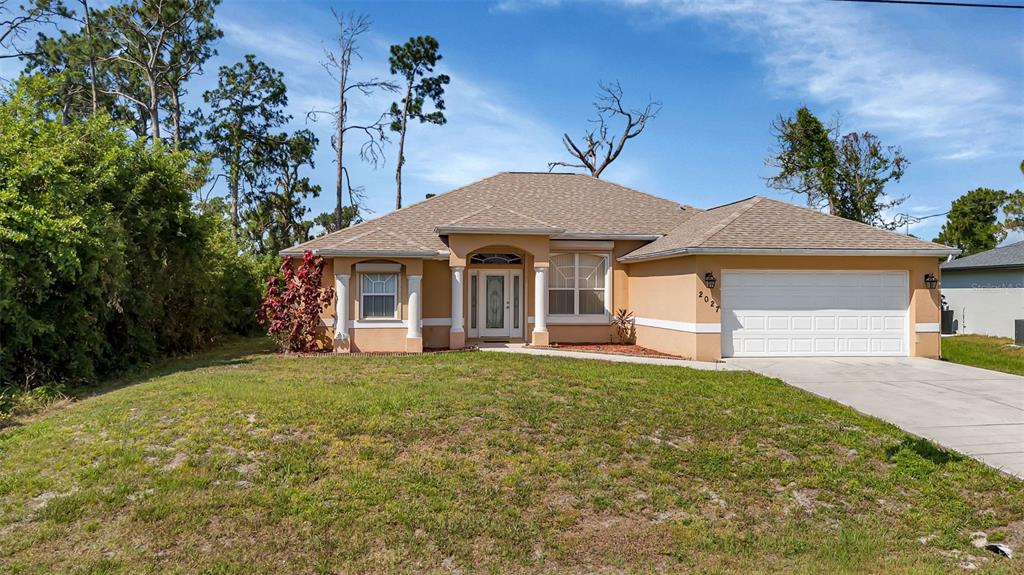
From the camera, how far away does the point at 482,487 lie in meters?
5.45

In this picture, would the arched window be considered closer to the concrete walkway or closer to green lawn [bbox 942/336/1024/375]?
the concrete walkway

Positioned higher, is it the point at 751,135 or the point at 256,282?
the point at 751,135

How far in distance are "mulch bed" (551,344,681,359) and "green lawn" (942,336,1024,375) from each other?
7.44 meters

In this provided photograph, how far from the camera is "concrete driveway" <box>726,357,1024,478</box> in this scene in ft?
22.3

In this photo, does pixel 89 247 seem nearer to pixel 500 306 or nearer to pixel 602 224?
pixel 500 306

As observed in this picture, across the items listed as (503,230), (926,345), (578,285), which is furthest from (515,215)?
(926,345)

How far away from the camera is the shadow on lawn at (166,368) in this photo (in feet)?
27.1

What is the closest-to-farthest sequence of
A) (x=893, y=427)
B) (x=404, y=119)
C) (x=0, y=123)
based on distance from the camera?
(x=893, y=427) → (x=0, y=123) → (x=404, y=119)

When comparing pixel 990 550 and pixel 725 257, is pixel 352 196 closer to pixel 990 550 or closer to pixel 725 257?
pixel 725 257

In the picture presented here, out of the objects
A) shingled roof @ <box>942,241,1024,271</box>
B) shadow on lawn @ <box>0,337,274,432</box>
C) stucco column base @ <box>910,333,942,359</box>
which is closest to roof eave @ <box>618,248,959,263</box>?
stucco column base @ <box>910,333,942,359</box>

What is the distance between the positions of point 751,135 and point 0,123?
1231 inches

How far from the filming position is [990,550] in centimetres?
463

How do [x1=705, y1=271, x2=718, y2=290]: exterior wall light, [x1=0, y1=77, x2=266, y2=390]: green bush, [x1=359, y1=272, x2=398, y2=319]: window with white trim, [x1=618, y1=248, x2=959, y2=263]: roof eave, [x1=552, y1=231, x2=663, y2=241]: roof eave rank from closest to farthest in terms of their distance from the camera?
[x1=0, y1=77, x2=266, y2=390]: green bush → [x1=618, y1=248, x2=959, y2=263]: roof eave → [x1=705, y1=271, x2=718, y2=290]: exterior wall light → [x1=359, y1=272, x2=398, y2=319]: window with white trim → [x1=552, y1=231, x2=663, y2=241]: roof eave

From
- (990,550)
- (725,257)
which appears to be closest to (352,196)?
(725,257)
